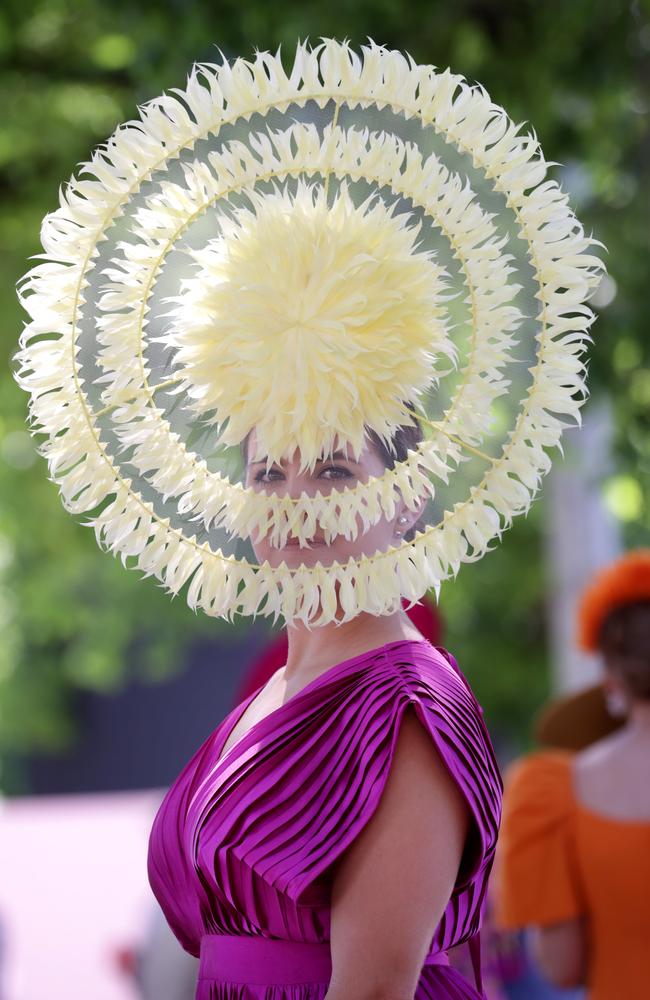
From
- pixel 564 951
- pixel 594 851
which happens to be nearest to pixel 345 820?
pixel 594 851

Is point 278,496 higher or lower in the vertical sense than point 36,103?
lower

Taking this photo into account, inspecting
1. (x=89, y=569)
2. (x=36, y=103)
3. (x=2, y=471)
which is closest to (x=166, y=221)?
(x=36, y=103)

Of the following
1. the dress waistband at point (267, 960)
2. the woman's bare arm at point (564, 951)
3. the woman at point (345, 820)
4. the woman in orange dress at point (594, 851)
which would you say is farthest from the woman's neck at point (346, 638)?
the woman's bare arm at point (564, 951)

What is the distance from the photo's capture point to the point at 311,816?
161cm

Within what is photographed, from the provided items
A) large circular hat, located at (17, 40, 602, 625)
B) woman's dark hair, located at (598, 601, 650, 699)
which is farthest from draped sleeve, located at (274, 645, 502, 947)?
woman's dark hair, located at (598, 601, 650, 699)

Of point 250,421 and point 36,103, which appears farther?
point 36,103

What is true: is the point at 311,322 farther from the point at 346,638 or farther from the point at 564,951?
the point at 564,951

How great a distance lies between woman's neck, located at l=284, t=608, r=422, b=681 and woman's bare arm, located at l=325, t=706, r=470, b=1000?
23cm

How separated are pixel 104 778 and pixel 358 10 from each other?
699 inches

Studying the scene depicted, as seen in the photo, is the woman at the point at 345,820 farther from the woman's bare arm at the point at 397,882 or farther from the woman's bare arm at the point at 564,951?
the woman's bare arm at the point at 564,951

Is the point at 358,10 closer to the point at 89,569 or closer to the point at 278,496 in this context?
the point at 278,496

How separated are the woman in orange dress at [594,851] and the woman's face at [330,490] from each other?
4.48ft

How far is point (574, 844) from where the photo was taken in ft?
9.45

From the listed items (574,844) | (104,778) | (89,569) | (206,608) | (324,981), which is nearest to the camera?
(324,981)
